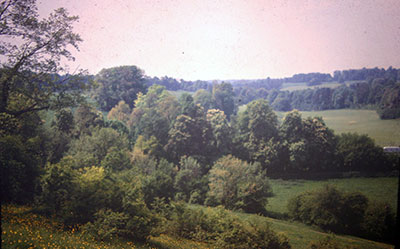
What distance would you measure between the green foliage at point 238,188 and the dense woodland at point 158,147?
12 centimetres

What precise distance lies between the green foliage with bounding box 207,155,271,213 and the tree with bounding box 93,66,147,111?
26.2 m

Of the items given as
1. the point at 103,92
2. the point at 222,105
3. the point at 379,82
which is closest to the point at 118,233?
the point at 379,82

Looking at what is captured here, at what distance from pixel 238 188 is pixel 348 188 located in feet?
37.8

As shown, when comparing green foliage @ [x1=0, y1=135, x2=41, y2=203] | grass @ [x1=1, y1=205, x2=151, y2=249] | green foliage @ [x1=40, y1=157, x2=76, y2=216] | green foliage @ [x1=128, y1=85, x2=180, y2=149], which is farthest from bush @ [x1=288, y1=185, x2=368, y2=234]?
green foliage @ [x1=0, y1=135, x2=41, y2=203]

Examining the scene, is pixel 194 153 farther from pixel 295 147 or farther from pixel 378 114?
pixel 378 114

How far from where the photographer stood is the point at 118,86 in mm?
Result: 50062

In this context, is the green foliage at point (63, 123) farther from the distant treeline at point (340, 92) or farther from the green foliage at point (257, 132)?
the distant treeline at point (340, 92)

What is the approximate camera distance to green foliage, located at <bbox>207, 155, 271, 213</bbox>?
26.8 m

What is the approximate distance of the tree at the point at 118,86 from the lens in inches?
1813

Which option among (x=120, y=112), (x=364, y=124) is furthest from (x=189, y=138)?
(x=364, y=124)

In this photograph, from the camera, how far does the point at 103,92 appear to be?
47344mm

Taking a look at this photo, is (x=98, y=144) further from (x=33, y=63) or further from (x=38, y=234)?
(x=38, y=234)

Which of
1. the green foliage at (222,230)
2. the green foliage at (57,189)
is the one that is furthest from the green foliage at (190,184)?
the green foliage at (57,189)

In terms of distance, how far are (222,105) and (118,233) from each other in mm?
46136
